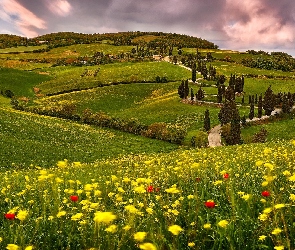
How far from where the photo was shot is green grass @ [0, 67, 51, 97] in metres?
133

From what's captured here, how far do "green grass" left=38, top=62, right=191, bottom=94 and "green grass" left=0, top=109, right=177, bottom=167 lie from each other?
6338 centimetres

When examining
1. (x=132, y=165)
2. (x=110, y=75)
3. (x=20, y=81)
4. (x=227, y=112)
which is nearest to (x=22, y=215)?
(x=132, y=165)

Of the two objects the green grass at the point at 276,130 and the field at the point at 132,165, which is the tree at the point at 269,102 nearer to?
the field at the point at 132,165

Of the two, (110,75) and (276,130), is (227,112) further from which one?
(110,75)

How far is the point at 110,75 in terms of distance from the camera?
15712 centimetres

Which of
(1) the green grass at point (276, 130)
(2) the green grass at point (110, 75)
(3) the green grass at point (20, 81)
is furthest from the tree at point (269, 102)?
(3) the green grass at point (20, 81)

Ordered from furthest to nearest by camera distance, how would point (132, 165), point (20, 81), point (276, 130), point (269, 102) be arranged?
point (20, 81)
point (269, 102)
point (276, 130)
point (132, 165)

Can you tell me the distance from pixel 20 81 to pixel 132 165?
14301 centimetres

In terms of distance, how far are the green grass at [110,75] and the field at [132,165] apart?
1.90 feet

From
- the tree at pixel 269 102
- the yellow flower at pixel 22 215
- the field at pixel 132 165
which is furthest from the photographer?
the tree at pixel 269 102

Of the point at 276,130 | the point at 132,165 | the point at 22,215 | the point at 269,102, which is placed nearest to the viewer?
the point at 22,215

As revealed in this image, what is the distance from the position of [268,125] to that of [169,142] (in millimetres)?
31376

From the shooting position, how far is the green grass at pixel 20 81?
132625 mm

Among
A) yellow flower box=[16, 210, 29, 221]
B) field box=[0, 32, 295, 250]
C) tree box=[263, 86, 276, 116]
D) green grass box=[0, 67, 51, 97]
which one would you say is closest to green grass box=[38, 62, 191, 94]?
field box=[0, 32, 295, 250]
